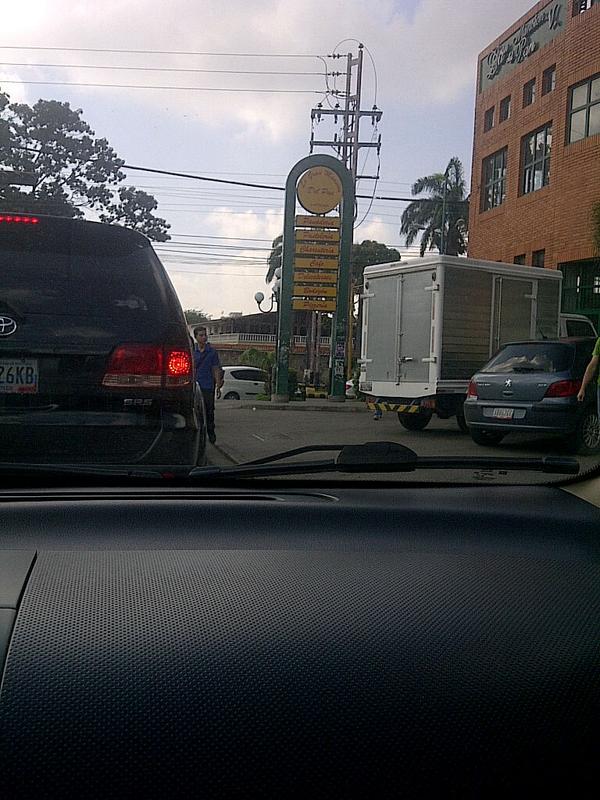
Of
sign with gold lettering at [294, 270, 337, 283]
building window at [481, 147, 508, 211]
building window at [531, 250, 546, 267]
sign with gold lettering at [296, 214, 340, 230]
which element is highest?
building window at [481, 147, 508, 211]

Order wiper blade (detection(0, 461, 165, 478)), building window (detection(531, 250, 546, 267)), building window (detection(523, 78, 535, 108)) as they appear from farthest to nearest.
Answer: building window (detection(531, 250, 546, 267)) < building window (detection(523, 78, 535, 108)) < wiper blade (detection(0, 461, 165, 478))

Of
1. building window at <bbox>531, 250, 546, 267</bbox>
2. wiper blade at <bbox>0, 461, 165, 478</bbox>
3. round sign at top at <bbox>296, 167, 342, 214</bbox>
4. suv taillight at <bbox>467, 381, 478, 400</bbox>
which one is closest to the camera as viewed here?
wiper blade at <bbox>0, 461, 165, 478</bbox>

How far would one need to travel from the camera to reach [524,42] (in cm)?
267

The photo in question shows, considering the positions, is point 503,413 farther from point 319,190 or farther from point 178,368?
point 178,368

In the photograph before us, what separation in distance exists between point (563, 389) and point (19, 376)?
1798mm

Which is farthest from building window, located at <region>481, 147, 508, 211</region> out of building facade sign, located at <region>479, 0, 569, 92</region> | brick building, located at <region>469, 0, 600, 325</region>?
building facade sign, located at <region>479, 0, 569, 92</region>

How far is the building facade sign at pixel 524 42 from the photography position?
2.62m

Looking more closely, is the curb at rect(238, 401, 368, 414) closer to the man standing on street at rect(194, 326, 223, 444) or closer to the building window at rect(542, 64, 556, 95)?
the man standing on street at rect(194, 326, 223, 444)

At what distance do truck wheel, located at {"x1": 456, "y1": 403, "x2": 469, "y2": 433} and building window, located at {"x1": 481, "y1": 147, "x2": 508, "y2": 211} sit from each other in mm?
976

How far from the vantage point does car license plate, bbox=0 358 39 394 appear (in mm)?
2635

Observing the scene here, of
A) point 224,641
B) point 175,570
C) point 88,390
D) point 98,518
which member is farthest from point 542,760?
point 88,390

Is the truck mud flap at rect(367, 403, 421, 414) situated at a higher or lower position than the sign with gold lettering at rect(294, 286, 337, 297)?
lower

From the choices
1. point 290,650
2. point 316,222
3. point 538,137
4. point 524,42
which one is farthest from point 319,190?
point 290,650

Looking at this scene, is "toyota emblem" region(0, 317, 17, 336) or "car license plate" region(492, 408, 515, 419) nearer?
"toyota emblem" region(0, 317, 17, 336)
